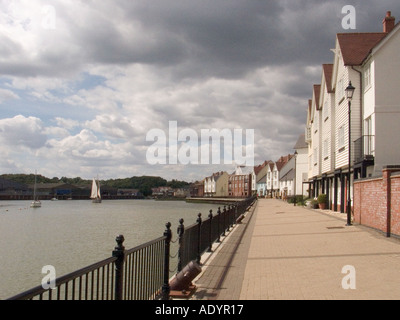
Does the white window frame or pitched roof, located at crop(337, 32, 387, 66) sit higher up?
pitched roof, located at crop(337, 32, 387, 66)

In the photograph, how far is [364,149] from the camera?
2181cm

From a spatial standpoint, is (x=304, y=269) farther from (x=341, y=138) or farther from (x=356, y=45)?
(x=356, y=45)

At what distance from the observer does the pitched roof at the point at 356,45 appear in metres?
23.9

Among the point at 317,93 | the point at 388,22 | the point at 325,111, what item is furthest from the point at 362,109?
the point at 317,93

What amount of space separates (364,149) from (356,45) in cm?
763

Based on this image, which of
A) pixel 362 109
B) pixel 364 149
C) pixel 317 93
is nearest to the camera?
pixel 364 149

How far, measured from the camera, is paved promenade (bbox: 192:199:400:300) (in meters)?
6.91

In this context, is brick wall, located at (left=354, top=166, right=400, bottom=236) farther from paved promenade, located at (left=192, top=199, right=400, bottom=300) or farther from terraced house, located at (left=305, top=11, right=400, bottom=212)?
terraced house, located at (left=305, top=11, right=400, bottom=212)

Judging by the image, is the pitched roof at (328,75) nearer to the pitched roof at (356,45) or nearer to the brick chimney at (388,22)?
the pitched roof at (356,45)

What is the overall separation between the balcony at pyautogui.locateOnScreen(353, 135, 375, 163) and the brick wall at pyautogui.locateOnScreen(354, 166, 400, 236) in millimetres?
3015

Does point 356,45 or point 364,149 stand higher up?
point 356,45

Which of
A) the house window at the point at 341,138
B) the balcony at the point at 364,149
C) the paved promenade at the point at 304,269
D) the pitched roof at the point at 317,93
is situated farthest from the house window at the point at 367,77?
the pitched roof at the point at 317,93

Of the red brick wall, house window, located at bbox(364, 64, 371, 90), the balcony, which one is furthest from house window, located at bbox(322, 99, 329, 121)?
the red brick wall

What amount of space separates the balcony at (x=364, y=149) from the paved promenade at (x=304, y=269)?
22.3 feet
